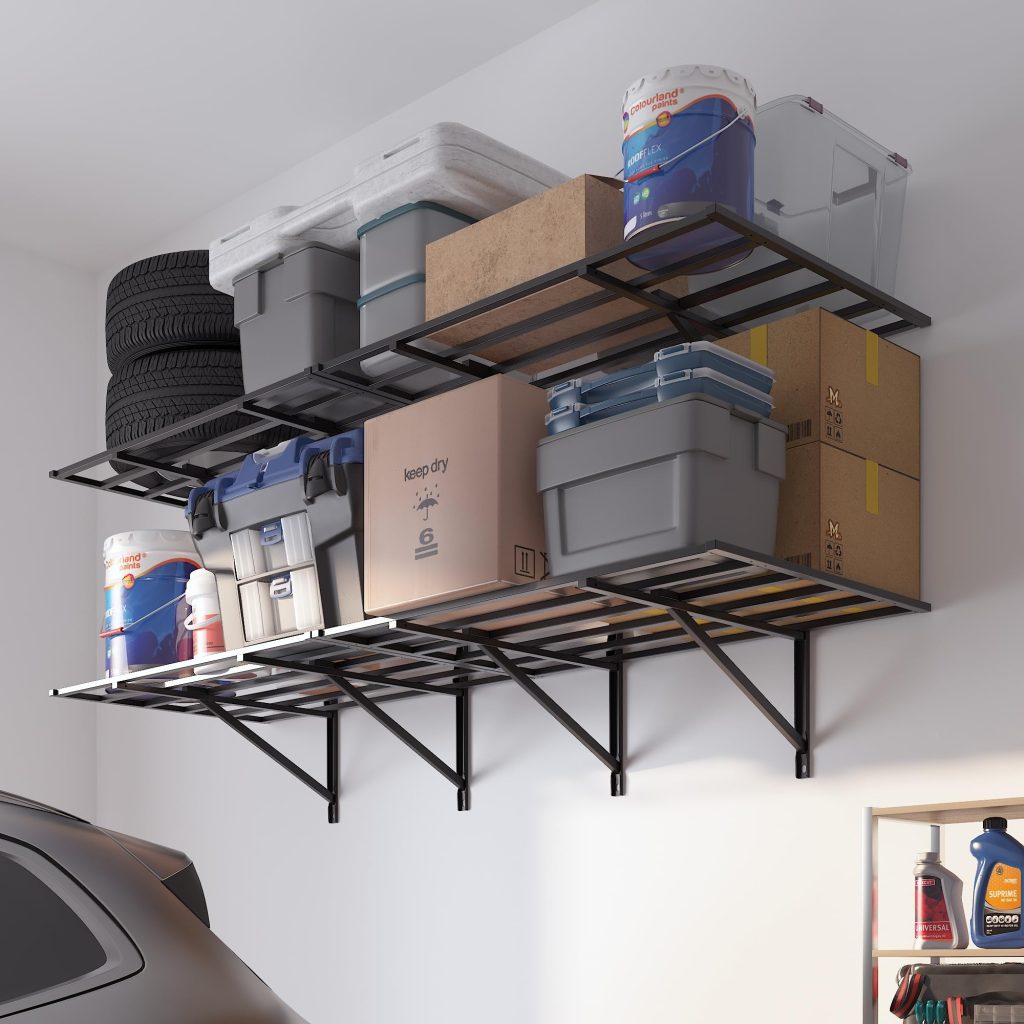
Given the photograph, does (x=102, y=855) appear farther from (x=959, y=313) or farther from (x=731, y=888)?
(x=959, y=313)

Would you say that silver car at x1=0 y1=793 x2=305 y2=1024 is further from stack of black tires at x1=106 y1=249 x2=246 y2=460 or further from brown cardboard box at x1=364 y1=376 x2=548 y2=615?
stack of black tires at x1=106 y1=249 x2=246 y2=460

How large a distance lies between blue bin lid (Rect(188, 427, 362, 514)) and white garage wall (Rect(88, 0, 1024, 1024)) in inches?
29.4

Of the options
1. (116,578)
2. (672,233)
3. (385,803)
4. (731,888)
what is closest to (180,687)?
(116,578)

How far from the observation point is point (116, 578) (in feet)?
11.5

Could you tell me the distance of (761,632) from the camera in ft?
8.68

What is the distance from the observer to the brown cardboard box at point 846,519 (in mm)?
2377

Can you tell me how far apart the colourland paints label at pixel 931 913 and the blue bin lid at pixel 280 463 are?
55.3 inches

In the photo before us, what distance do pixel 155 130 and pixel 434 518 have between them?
83.5 inches

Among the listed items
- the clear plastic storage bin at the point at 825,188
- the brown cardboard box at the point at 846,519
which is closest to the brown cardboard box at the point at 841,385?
the brown cardboard box at the point at 846,519

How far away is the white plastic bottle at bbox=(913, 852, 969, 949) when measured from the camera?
2.13 metres

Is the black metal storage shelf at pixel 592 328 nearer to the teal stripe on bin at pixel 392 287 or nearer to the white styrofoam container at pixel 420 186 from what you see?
the teal stripe on bin at pixel 392 287

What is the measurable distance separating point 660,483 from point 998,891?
801mm

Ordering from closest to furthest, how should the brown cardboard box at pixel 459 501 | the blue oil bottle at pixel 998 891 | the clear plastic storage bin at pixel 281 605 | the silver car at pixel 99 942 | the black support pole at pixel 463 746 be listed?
1. the silver car at pixel 99 942
2. the blue oil bottle at pixel 998 891
3. the brown cardboard box at pixel 459 501
4. the clear plastic storage bin at pixel 281 605
5. the black support pole at pixel 463 746

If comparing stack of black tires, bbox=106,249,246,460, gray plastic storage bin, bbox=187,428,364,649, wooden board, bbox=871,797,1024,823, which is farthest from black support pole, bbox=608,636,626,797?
stack of black tires, bbox=106,249,246,460
